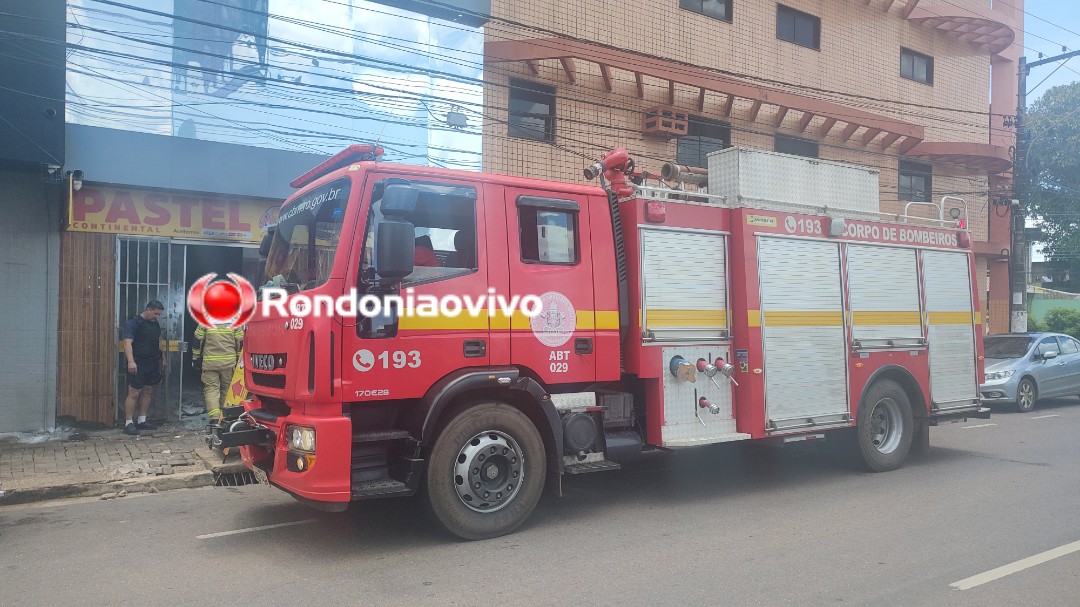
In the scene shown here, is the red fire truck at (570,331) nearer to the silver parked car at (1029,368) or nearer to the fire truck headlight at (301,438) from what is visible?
the fire truck headlight at (301,438)

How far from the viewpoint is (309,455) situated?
5.11 meters

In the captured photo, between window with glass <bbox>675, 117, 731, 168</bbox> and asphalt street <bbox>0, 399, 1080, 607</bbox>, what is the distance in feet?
30.4

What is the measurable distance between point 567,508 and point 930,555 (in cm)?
282

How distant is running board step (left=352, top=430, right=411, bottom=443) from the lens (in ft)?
17.4

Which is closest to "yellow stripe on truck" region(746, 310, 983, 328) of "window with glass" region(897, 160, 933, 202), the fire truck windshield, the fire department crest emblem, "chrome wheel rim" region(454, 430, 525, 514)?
the fire department crest emblem

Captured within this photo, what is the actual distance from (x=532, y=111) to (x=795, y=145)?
708 cm

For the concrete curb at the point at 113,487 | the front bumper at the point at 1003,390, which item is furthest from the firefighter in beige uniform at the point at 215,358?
the front bumper at the point at 1003,390

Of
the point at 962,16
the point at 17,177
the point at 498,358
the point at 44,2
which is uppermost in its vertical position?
the point at 962,16

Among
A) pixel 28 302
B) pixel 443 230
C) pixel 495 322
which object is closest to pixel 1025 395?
pixel 495 322

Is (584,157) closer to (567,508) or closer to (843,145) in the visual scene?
(843,145)

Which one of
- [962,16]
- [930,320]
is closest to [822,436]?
[930,320]

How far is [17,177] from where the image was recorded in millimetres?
10016

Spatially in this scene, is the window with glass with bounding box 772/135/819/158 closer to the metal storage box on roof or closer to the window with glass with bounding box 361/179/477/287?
the metal storage box on roof

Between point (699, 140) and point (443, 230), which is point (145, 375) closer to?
point (443, 230)
